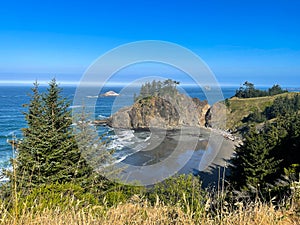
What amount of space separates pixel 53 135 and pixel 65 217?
490 inches

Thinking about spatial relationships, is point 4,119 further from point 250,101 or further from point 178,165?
point 250,101

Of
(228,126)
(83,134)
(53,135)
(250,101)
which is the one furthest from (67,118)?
(250,101)

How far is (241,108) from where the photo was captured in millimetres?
76938

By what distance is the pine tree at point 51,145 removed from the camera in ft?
42.4

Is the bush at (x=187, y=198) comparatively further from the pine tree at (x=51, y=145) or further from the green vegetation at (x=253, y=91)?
the green vegetation at (x=253, y=91)

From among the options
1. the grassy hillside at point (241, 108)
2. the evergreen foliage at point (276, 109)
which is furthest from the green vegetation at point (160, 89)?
the evergreen foliage at point (276, 109)

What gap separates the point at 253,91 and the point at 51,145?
94306 mm

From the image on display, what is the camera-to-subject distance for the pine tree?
12.9 meters

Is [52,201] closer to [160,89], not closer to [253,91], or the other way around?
[160,89]

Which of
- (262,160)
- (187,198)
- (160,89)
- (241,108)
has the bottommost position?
(262,160)

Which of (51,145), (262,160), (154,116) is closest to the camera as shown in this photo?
(51,145)

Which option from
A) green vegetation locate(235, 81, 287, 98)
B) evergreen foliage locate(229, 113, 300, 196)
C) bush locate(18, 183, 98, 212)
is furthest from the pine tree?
green vegetation locate(235, 81, 287, 98)

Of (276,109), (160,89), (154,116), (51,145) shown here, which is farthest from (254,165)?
(276,109)

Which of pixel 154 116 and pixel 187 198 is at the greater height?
pixel 187 198
